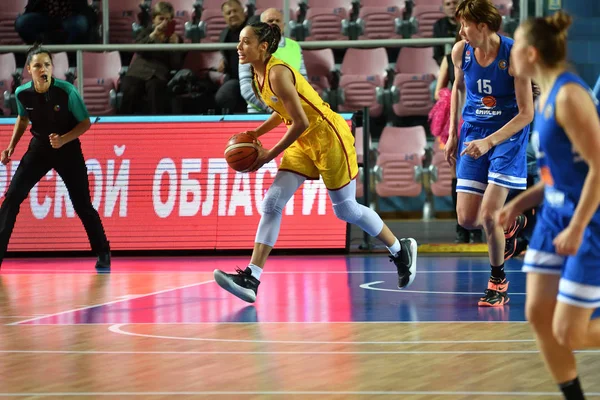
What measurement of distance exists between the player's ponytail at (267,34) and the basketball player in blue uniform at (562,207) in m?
3.63

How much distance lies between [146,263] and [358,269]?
2196 millimetres

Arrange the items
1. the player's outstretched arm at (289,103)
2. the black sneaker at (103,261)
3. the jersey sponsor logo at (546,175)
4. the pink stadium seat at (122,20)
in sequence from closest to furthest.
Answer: the jersey sponsor logo at (546,175), the player's outstretched arm at (289,103), the black sneaker at (103,261), the pink stadium seat at (122,20)

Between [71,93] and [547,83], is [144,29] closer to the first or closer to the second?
[71,93]

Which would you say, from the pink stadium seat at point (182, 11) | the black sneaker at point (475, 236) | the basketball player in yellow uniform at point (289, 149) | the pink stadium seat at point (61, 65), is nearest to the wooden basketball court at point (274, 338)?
the basketball player in yellow uniform at point (289, 149)

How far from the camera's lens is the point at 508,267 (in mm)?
10109

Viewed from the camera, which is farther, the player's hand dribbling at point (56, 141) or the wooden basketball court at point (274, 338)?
the player's hand dribbling at point (56, 141)

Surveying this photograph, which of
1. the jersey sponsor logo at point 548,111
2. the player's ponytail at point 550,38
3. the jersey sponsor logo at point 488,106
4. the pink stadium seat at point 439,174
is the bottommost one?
the pink stadium seat at point 439,174

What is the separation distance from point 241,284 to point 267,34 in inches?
65.6

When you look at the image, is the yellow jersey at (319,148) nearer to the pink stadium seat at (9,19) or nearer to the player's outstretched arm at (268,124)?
the player's outstretched arm at (268,124)

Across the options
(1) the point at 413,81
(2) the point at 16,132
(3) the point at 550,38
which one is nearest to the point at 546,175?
(3) the point at 550,38

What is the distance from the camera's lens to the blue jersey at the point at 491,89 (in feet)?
24.3

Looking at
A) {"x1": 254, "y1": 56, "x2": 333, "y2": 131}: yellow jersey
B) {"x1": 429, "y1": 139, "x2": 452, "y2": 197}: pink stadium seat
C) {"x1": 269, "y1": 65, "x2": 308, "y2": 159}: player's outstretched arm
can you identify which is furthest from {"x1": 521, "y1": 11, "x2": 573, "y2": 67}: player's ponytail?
{"x1": 429, "y1": 139, "x2": 452, "y2": 197}: pink stadium seat

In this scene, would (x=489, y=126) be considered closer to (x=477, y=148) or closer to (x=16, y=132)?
(x=477, y=148)

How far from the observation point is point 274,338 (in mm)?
6469
